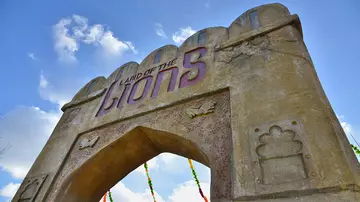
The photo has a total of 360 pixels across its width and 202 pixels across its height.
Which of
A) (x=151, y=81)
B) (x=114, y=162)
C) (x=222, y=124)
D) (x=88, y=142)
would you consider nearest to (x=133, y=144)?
(x=114, y=162)

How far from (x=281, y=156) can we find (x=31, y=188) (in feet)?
10.1

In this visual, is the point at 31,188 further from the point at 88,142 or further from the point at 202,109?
the point at 202,109

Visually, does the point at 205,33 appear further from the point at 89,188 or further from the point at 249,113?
the point at 89,188

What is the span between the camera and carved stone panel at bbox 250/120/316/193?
1.57 metres

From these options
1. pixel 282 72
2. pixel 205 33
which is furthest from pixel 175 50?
pixel 282 72

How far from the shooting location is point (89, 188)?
10.2ft

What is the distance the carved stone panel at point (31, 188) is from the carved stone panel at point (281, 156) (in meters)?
2.72

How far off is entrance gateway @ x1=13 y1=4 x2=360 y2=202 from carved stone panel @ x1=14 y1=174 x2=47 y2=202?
0.05 ft

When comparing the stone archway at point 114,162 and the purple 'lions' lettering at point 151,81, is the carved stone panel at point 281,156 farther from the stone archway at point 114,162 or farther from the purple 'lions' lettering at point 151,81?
the purple 'lions' lettering at point 151,81

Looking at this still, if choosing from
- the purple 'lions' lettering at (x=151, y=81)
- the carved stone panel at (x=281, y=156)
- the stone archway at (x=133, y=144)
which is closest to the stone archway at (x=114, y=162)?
the stone archway at (x=133, y=144)

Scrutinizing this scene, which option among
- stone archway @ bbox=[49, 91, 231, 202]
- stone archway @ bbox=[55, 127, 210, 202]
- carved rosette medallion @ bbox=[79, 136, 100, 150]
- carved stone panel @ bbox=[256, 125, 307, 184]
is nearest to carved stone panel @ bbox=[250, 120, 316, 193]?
carved stone panel @ bbox=[256, 125, 307, 184]

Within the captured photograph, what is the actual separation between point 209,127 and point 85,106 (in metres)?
2.66

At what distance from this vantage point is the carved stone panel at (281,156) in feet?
5.14

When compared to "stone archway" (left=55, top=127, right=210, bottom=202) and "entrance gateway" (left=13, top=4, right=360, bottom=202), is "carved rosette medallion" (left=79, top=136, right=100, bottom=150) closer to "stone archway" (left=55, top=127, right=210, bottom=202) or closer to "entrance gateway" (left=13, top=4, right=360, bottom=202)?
"entrance gateway" (left=13, top=4, right=360, bottom=202)
